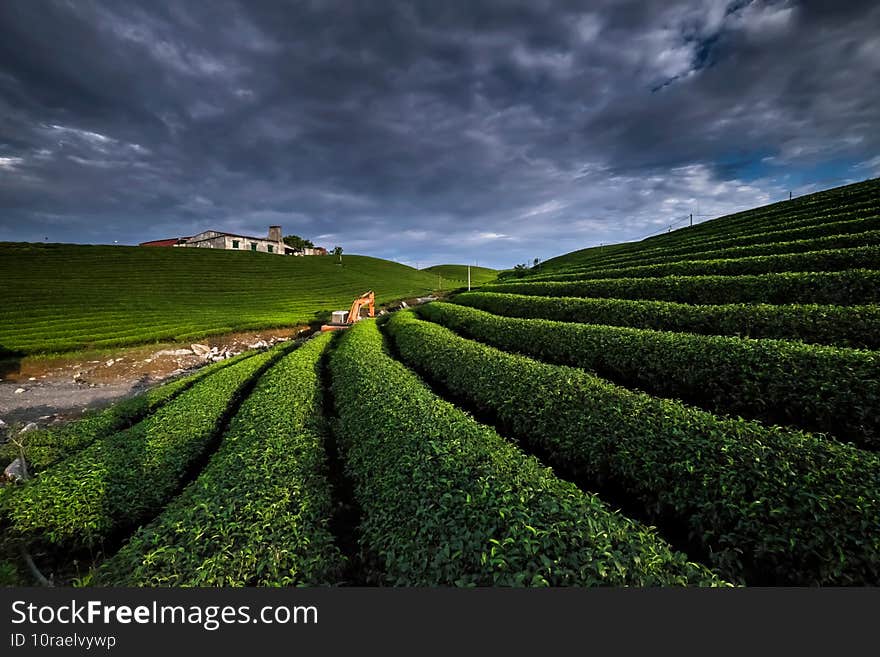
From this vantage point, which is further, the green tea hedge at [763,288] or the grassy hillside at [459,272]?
the grassy hillside at [459,272]

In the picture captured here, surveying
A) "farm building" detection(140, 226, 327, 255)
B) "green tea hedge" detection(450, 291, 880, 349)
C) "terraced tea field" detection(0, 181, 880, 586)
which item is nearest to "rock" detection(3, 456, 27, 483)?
"terraced tea field" detection(0, 181, 880, 586)

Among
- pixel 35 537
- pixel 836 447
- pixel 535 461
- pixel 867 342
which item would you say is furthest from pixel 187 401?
pixel 867 342

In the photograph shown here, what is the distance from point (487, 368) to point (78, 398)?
748 inches

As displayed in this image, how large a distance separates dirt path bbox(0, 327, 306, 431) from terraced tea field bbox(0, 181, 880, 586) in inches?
214

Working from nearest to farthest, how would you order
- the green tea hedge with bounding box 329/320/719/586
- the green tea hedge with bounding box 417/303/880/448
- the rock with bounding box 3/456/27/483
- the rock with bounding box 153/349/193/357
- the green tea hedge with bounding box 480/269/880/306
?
the green tea hedge with bounding box 329/320/719/586
the green tea hedge with bounding box 417/303/880/448
the rock with bounding box 3/456/27/483
the green tea hedge with bounding box 480/269/880/306
the rock with bounding box 153/349/193/357

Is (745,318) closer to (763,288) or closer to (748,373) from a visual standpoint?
(763,288)

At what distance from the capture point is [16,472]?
831 centimetres

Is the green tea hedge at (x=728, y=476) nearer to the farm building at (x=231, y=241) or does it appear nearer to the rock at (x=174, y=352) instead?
the rock at (x=174, y=352)

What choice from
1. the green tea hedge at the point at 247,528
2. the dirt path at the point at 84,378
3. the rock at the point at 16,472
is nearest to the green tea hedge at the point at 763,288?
the green tea hedge at the point at 247,528

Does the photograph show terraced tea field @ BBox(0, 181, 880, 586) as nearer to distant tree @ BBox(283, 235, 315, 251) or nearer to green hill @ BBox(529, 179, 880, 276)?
green hill @ BBox(529, 179, 880, 276)

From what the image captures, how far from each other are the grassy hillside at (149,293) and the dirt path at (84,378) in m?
1.34

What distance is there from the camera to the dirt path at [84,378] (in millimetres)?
14281

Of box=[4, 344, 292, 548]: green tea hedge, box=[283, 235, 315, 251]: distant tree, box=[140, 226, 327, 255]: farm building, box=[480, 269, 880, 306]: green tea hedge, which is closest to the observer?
box=[4, 344, 292, 548]: green tea hedge

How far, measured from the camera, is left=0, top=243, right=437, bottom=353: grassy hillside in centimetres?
2258
